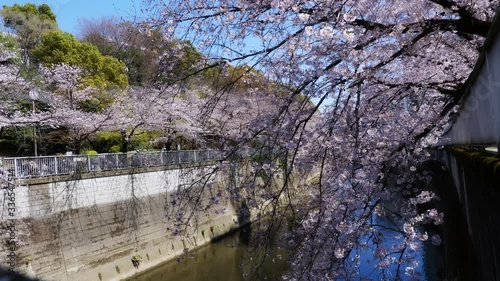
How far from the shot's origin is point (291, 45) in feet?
12.3

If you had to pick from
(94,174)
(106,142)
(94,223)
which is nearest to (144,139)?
(106,142)

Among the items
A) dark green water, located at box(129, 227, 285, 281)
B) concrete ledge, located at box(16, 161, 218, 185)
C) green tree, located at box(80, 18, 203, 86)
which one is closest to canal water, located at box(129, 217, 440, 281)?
dark green water, located at box(129, 227, 285, 281)

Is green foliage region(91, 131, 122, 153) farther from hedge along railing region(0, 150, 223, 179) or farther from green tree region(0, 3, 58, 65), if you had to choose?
green tree region(0, 3, 58, 65)

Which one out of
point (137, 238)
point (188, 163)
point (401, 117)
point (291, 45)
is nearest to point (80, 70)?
point (188, 163)

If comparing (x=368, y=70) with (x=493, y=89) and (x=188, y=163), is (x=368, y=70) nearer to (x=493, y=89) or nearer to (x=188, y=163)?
(x=493, y=89)

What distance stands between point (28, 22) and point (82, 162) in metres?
17.9

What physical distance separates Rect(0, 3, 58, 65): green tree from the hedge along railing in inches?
497

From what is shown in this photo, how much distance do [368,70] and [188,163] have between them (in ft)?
55.0

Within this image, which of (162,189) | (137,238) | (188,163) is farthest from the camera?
(188,163)

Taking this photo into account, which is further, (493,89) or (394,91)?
(394,91)

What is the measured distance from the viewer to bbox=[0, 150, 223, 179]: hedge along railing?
11725 mm

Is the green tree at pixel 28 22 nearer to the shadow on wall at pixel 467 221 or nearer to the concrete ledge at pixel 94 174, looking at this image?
the concrete ledge at pixel 94 174

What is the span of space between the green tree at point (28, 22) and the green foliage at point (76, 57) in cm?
386

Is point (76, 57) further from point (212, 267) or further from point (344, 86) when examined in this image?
point (344, 86)
